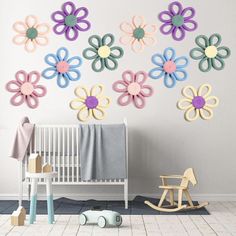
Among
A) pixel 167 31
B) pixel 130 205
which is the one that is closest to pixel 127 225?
pixel 130 205

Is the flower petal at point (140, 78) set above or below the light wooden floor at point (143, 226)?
above

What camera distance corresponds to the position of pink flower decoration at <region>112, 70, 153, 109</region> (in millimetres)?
5078

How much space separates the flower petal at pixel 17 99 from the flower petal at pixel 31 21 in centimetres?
67

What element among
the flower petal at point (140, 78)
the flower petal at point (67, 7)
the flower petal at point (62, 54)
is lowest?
the flower petal at point (140, 78)

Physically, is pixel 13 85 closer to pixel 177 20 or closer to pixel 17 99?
pixel 17 99

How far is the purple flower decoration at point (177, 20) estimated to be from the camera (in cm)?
509

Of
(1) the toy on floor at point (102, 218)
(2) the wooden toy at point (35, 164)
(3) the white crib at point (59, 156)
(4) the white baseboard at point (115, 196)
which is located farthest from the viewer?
(4) the white baseboard at point (115, 196)

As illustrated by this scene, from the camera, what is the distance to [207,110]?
16.6 ft

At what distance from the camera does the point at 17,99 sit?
5.10 meters

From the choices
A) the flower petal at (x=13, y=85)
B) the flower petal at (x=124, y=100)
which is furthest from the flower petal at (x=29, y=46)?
the flower petal at (x=124, y=100)

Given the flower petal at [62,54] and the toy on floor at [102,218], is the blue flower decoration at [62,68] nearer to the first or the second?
the flower petal at [62,54]

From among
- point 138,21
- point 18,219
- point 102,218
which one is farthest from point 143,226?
point 138,21

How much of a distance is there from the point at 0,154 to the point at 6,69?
812 millimetres

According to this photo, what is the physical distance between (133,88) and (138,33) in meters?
0.52
